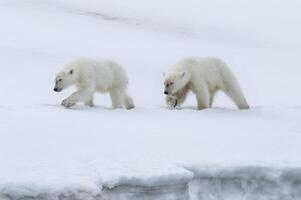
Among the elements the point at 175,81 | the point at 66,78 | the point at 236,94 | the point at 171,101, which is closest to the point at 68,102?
the point at 66,78

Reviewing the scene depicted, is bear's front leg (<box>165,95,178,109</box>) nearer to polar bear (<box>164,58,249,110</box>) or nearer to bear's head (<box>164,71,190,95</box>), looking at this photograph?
polar bear (<box>164,58,249,110</box>)

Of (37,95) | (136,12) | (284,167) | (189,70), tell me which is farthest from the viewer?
(136,12)

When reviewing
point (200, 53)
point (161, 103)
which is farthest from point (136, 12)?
point (161, 103)

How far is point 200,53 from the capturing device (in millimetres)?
17656

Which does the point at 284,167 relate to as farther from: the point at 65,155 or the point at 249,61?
the point at 249,61

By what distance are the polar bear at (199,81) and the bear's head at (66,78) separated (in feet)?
3.92

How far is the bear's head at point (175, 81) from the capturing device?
333 inches

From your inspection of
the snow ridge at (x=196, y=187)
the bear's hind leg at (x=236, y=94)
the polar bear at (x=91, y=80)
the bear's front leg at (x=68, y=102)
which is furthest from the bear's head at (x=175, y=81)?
the snow ridge at (x=196, y=187)

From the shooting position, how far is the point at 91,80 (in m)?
8.00

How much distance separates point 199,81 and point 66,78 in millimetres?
1642

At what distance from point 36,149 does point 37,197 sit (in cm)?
90

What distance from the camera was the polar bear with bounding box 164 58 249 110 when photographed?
855cm

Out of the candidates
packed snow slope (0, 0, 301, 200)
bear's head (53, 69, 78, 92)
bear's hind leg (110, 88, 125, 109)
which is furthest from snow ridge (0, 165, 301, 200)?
bear's hind leg (110, 88, 125, 109)

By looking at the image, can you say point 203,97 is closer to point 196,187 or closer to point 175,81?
point 175,81
